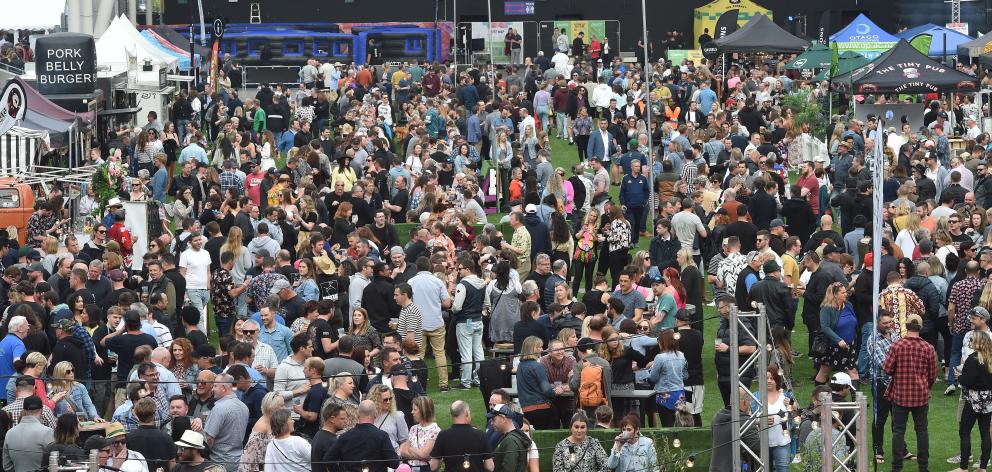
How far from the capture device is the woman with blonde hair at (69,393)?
12367 mm

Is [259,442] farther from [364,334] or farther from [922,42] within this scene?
[922,42]

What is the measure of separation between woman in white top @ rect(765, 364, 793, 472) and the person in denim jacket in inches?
46.6

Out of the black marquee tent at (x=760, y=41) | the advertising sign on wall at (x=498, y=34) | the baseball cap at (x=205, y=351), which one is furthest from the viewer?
the advertising sign on wall at (x=498, y=34)

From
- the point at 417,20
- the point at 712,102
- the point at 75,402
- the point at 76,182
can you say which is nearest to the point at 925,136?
the point at 712,102

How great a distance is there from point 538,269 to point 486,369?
252 cm

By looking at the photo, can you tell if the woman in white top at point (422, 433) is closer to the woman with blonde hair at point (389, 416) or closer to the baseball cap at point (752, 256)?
the woman with blonde hair at point (389, 416)

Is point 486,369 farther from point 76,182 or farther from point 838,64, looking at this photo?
point 838,64

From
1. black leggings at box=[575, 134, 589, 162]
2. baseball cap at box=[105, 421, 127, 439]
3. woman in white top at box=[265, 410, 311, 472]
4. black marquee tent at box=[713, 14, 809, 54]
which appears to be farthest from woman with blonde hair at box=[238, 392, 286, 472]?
black marquee tent at box=[713, 14, 809, 54]

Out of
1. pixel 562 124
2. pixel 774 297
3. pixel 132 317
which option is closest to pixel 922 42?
pixel 562 124

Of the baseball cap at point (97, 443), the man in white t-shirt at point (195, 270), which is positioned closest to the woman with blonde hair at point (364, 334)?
the baseball cap at point (97, 443)

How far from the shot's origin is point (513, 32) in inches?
1783

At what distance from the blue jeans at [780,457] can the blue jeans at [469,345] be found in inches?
160

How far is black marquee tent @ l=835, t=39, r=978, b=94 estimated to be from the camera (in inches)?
1096

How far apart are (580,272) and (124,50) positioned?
1773 centimetres
